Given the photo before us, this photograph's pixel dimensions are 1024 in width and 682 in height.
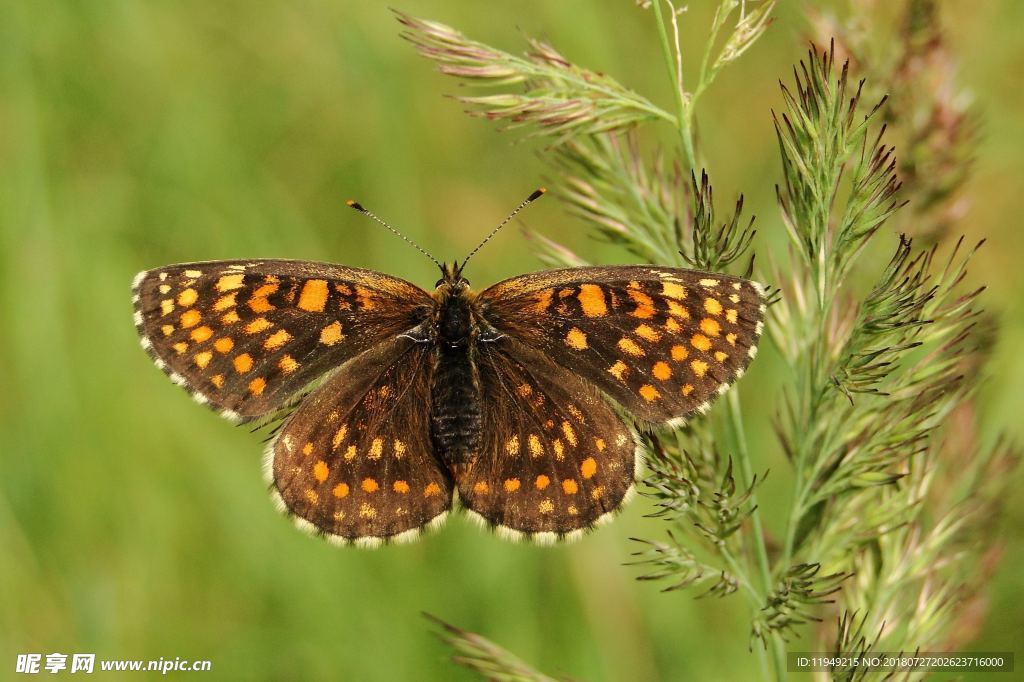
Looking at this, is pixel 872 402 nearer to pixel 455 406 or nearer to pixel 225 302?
pixel 455 406

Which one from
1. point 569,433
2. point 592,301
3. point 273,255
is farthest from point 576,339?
point 273,255

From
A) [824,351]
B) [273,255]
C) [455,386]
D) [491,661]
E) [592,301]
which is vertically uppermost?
[273,255]

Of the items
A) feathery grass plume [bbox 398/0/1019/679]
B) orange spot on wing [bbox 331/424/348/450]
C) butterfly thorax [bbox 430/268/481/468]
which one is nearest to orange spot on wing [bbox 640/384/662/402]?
feathery grass plume [bbox 398/0/1019/679]

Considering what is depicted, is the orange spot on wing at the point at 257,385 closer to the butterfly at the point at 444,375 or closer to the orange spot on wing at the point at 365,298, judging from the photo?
the butterfly at the point at 444,375

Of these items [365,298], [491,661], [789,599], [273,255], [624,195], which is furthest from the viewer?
[273,255]

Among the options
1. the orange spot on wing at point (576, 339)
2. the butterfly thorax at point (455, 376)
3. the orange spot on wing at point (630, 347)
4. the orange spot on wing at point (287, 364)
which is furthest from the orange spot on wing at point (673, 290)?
the orange spot on wing at point (287, 364)

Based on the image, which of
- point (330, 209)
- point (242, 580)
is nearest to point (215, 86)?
point (330, 209)

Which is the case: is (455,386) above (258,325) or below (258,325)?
below

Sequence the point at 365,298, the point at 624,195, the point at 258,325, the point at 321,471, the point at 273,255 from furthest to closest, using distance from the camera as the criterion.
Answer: the point at 273,255 < the point at 365,298 < the point at 258,325 < the point at 321,471 < the point at 624,195
